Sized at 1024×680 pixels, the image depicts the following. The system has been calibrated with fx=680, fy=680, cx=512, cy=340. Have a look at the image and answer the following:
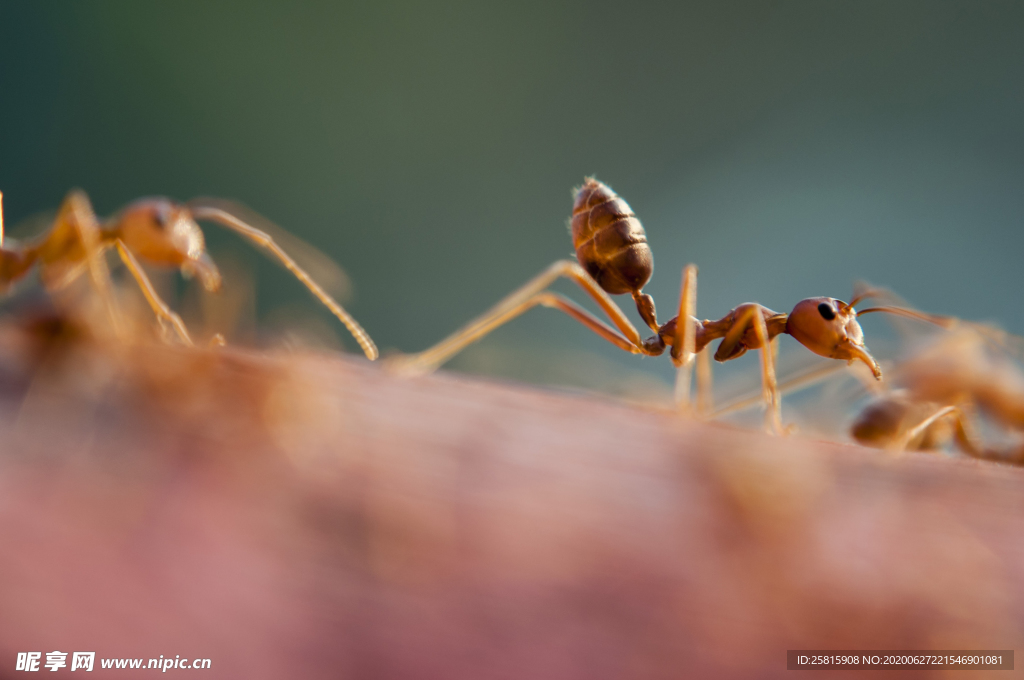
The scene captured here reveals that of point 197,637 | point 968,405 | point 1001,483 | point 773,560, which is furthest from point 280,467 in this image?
point 968,405

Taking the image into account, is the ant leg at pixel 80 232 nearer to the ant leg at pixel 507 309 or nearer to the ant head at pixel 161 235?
the ant head at pixel 161 235

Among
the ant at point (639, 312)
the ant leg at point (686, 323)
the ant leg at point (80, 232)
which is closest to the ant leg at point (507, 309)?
the ant at point (639, 312)

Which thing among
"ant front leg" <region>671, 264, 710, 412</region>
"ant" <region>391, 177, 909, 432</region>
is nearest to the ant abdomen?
"ant" <region>391, 177, 909, 432</region>

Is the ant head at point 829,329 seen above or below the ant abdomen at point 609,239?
below

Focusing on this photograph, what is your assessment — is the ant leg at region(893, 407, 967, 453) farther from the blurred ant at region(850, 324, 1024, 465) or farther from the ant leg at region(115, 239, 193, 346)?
the ant leg at region(115, 239, 193, 346)

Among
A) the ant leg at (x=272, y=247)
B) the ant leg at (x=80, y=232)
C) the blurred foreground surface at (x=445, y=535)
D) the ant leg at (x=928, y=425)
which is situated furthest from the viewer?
the ant leg at (x=80, y=232)

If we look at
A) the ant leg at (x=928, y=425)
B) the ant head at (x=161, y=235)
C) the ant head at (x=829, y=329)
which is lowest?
the ant leg at (x=928, y=425)
